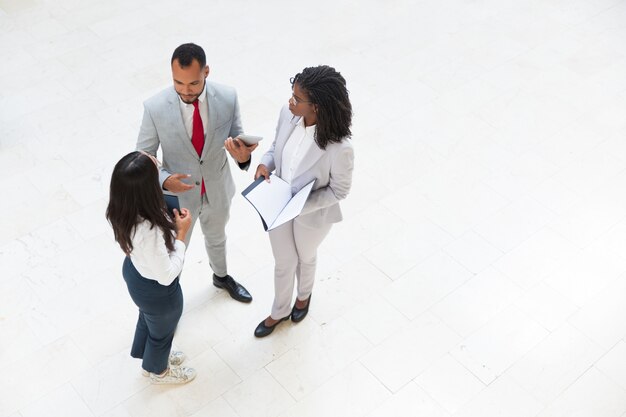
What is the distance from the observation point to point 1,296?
3.97m

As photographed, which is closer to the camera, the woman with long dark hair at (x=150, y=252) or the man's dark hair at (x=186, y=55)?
the woman with long dark hair at (x=150, y=252)

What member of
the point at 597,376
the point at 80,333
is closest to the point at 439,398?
the point at 597,376

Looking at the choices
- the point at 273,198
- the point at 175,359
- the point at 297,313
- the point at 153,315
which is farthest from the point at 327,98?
the point at 175,359

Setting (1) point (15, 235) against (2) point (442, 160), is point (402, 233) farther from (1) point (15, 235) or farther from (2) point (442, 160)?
(1) point (15, 235)

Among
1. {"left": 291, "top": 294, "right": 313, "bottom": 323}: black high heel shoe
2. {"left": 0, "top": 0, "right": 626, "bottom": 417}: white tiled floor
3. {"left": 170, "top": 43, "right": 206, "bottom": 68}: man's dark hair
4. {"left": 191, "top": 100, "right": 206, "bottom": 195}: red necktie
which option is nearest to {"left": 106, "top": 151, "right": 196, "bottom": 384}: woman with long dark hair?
{"left": 0, "top": 0, "right": 626, "bottom": 417}: white tiled floor

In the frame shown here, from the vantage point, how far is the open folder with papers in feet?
10.3

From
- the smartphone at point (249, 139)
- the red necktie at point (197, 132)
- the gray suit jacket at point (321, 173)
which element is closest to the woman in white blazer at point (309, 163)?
the gray suit jacket at point (321, 173)

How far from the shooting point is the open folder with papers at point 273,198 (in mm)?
3135

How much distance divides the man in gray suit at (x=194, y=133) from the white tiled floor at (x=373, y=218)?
0.88m

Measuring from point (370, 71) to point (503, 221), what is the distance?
1881 millimetres

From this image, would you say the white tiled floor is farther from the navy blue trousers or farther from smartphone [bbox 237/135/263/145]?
smartphone [bbox 237/135/263/145]

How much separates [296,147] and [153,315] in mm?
984

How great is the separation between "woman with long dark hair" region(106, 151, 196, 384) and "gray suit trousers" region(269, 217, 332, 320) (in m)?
0.55

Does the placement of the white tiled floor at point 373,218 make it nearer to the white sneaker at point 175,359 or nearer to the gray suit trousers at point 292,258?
the white sneaker at point 175,359
